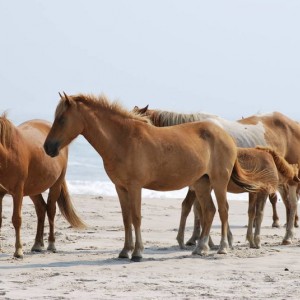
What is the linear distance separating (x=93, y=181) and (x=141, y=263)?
23.0 m

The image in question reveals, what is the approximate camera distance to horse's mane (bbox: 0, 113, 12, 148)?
1015 cm

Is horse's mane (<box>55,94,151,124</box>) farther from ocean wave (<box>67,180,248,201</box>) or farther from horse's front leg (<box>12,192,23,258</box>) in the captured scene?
ocean wave (<box>67,180,248,201</box>)

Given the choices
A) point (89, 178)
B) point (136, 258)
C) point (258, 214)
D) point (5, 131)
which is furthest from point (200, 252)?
point (89, 178)

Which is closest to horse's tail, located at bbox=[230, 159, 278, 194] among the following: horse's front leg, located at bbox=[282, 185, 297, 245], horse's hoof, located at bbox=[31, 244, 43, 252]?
horse's front leg, located at bbox=[282, 185, 297, 245]

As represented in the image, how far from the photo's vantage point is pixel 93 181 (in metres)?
32.7

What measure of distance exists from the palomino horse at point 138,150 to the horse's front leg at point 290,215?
1.30 meters

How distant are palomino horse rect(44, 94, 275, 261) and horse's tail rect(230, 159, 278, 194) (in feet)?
1.03

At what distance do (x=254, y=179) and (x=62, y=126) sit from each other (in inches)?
103

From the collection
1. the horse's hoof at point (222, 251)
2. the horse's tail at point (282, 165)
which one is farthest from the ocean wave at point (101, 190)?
the horse's hoof at point (222, 251)

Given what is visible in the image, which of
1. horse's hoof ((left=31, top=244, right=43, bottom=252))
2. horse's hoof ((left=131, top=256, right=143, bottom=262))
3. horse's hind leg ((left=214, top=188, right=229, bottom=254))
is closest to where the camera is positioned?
horse's hoof ((left=131, top=256, right=143, bottom=262))

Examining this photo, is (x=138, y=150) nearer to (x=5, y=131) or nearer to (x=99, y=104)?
(x=99, y=104)

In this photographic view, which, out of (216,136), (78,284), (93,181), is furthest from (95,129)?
(93,181)

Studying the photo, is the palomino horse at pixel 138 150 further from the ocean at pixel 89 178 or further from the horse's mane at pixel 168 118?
the ocean at pixel 89 178

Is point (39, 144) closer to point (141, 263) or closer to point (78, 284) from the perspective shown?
point (141, 263)
